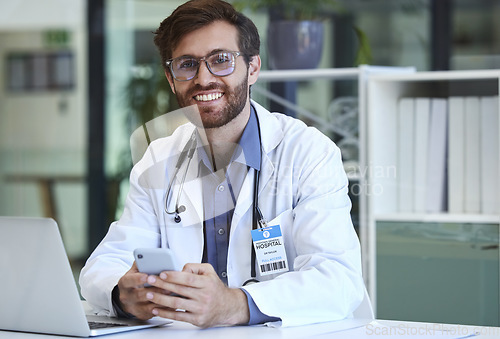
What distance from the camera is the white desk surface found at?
1.44 m

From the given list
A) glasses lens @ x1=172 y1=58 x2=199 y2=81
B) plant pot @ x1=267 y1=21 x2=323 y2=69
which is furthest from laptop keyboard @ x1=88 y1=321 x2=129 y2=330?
plant pot @ x1=267 y1=21 x2=323 y2=69

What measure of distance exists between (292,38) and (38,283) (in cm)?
171

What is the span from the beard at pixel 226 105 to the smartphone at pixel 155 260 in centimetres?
53

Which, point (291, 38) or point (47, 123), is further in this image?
point (47, 123)

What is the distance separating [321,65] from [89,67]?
6.12 ft

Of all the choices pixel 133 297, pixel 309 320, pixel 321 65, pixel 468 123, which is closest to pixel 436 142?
pixel 468 123

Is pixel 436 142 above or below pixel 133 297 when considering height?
above

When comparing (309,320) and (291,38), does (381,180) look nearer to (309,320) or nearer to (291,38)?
(291,38)

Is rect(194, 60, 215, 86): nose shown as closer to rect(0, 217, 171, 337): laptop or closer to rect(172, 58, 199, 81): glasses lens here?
rect(172, 58, 199, 81): glasses lens

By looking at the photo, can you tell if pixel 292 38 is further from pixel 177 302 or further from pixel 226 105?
pixel 177 302

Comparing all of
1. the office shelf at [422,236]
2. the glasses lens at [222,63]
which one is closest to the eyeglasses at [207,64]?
the glasses lens at [222,63]

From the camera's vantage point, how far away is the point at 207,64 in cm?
186

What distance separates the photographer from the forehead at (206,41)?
1865 mm

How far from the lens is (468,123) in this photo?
253 centimetres
